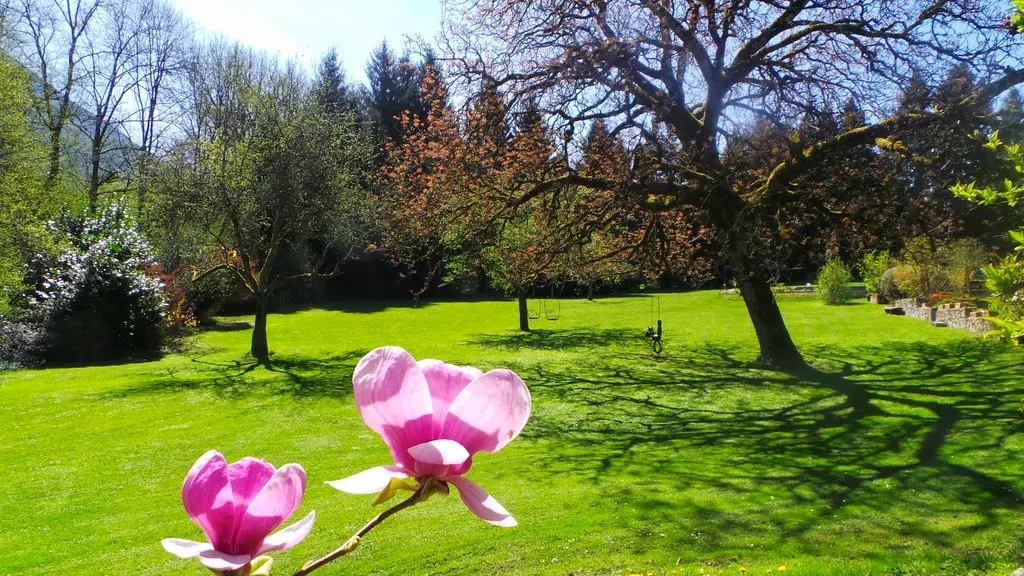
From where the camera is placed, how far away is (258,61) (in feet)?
66.9

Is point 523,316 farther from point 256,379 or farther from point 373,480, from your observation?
point 373,480

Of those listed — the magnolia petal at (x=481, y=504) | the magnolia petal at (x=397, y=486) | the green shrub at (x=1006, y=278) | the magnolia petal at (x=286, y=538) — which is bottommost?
the magnolia petal at (x=286, y=538)

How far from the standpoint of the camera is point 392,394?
0.52 m

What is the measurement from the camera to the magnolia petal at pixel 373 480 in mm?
502

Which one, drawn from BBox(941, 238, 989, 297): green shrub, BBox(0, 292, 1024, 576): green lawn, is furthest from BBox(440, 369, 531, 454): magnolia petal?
BBox(941, 238, 989, 297): green shrub

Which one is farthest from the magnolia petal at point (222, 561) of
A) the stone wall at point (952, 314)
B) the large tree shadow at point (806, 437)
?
the stone wall at point (952, 314)

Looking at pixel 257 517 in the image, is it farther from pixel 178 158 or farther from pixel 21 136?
pixel 21 136

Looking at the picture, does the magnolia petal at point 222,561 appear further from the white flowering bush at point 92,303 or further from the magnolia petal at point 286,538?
the white flowering bush at point 92,303

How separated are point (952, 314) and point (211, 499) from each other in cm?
2143

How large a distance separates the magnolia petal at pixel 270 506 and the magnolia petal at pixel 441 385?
0.35 ft

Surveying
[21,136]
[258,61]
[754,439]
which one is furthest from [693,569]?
[258,61]

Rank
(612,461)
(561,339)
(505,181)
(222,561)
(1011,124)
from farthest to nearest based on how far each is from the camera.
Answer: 1. (561,339)
2. (505,181)
3. (1011,124)
4. (612,461)
5. (222,561)

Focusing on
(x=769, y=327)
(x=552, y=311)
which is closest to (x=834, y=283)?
(x=552, y=311)

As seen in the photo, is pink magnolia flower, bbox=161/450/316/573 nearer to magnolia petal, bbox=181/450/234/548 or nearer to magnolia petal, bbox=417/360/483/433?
magnolia petal, bbox=181/450/234/548
